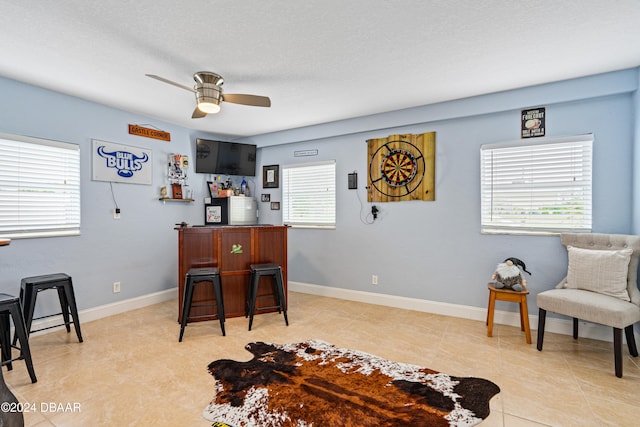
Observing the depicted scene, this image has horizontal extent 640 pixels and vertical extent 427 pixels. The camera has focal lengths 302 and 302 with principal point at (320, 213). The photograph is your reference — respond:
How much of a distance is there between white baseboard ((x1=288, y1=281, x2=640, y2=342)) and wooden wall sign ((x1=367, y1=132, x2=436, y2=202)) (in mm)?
1329

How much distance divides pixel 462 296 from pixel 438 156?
172cm

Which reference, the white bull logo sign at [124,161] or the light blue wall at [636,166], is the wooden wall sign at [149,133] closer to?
the white bull logo sign at [124,161]

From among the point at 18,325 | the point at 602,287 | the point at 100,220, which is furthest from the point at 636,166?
the point at 100,220

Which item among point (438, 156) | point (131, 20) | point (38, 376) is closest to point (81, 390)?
point (38, 376)

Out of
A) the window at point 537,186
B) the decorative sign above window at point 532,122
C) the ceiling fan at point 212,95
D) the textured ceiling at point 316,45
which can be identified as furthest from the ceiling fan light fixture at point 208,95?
the decorative sign above window at point 532,122

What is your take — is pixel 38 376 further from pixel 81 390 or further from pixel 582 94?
pixel 582 94

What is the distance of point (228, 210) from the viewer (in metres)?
5.02

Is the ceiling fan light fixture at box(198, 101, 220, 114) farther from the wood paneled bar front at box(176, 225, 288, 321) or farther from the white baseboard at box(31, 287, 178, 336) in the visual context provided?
the white baseboard at box(31, 287, 178, 336)

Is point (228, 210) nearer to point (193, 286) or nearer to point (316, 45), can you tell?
point (193, 286)

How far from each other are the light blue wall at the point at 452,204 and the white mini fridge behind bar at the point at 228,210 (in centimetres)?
56

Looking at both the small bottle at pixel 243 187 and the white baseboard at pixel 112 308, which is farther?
A: the small bottle at pixel 243 187

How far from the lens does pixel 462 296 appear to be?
3.62 m

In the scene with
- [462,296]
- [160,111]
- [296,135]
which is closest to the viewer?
[462,296]

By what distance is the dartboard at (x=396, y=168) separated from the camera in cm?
387
